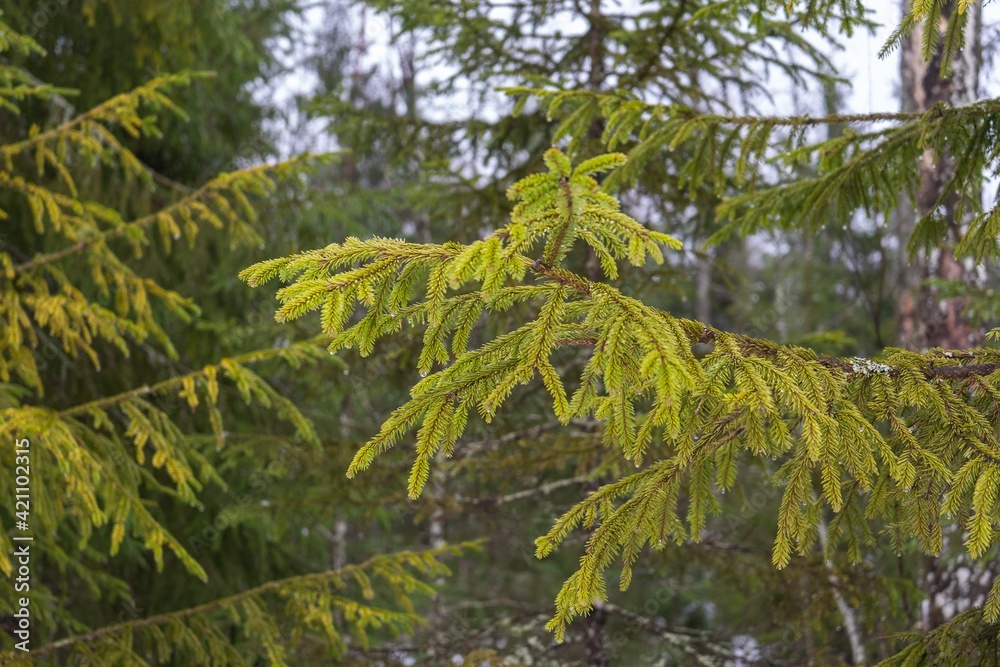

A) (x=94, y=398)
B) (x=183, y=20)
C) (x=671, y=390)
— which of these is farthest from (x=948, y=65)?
(x=94, y=398)

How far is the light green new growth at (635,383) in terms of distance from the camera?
1.83 m

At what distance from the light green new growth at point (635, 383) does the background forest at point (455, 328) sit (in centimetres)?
2

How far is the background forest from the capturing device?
234 centimetres

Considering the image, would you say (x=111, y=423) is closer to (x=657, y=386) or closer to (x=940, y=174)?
(x=657, y=386)

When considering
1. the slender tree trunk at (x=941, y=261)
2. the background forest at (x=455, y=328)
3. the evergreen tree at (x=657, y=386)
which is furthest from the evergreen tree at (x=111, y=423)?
the slender tree trunk at (x=941, y=261)

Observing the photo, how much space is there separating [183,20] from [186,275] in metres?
2.06

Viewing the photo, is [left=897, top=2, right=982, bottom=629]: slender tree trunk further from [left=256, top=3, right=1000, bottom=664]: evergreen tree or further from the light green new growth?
the light green new growth

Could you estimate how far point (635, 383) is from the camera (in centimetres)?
189

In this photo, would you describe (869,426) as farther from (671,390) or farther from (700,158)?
(700,158)

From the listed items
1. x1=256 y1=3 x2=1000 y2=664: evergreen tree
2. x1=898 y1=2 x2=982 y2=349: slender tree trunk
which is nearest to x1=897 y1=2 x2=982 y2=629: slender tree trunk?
x1=898 y1=2 x2=982 y2=349: slender tree trunk

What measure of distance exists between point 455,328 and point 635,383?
0.57m

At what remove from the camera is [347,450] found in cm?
543

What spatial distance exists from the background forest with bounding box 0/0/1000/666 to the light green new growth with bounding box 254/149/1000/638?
0.05 ft

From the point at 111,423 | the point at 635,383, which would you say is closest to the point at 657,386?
the point at 635,383
